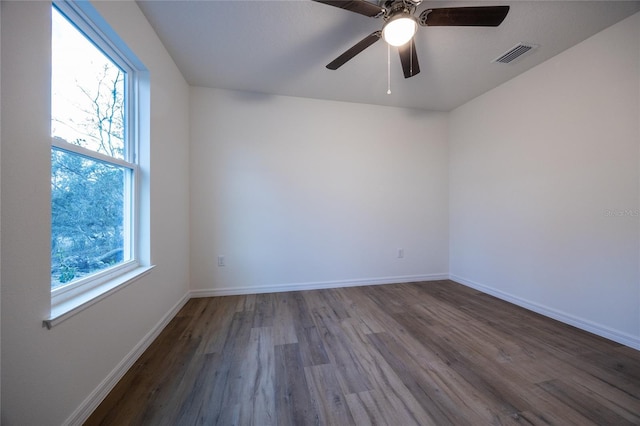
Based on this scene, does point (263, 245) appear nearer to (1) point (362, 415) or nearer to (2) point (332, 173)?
(2) point (332, 173)

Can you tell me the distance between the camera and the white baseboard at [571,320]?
175 cm

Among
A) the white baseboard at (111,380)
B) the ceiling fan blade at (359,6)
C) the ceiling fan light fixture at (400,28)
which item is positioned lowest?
the white baseboard at (111,380)

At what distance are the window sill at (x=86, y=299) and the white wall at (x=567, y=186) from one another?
369cm

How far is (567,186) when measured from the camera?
2098 millimetres

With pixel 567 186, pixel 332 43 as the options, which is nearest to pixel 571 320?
pixel 567 186

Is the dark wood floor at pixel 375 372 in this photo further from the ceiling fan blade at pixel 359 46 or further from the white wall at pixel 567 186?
the ceiling fan blade at pixel 359 46

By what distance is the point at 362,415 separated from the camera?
117 centimetres

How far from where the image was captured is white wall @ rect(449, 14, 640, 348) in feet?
5.75

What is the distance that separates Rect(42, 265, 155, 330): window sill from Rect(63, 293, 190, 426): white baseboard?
491 mm

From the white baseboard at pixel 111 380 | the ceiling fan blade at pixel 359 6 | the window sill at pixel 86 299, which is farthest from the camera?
the ceiling fan blade at pixel 359 6

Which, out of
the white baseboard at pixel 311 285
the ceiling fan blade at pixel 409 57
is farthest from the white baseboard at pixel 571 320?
the ceiling fan blade at pixel 409 57

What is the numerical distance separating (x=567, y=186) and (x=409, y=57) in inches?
77.1

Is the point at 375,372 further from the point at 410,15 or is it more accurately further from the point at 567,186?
the point at 567,186

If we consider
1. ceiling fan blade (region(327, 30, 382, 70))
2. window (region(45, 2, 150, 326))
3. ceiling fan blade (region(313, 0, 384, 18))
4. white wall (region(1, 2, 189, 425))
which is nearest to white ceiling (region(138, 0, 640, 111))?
ceiling fan blade (region(327, 30, 382, 70))
